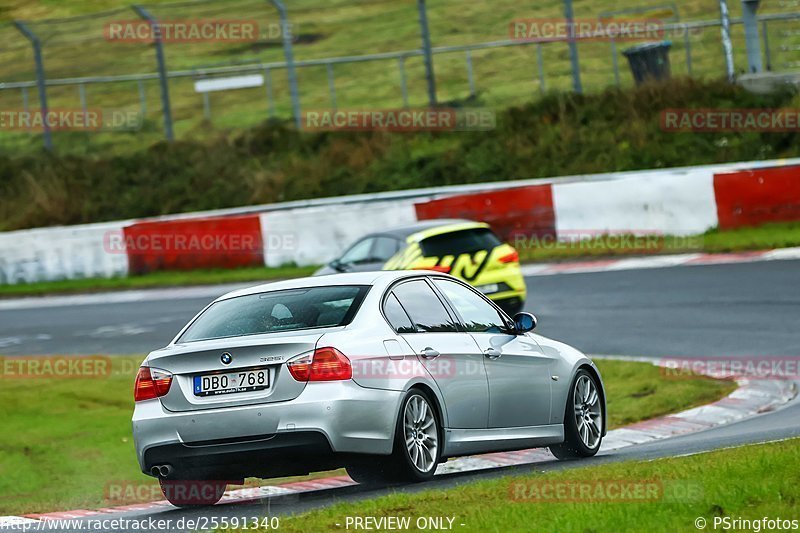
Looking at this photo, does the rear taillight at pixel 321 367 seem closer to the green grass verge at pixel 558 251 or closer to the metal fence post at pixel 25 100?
the green grass verge at pixel 558 251

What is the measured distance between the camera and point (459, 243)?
738 inches

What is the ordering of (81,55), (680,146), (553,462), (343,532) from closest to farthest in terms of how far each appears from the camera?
1. (343,532)
2. (553,462)
3. (680,146)
4. (81,55)

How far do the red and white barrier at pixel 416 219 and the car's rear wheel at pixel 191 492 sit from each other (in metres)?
15.1

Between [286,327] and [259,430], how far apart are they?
72cm

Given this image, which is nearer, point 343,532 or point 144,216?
point 343,532

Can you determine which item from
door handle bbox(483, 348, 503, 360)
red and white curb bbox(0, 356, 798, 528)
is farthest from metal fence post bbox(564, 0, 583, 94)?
door handle bbox(483, 348, 503, 360)

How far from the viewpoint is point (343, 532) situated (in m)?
A: 6.59

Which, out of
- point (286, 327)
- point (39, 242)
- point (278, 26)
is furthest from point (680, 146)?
point (286, 327)

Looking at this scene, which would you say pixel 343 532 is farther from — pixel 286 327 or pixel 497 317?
pixel 497 317
